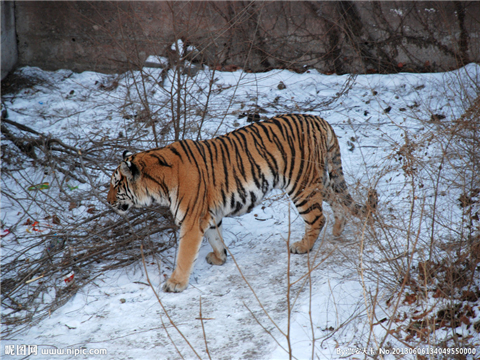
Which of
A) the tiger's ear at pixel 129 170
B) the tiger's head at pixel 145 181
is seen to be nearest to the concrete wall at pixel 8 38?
the tiger's head at pixel 145 181

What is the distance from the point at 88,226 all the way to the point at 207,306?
1.96 meters

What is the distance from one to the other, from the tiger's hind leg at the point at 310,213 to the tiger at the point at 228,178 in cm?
1

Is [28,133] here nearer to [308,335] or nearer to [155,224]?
[155,224]

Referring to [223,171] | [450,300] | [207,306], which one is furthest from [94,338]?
[450,300]

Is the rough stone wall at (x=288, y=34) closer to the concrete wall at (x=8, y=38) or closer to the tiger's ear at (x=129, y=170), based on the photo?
the concrete wall at (x=8, y=38)

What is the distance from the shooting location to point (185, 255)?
4258mm

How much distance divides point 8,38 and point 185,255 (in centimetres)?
726

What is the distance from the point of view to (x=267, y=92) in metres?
8.14

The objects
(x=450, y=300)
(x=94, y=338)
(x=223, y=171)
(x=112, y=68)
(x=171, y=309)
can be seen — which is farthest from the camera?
(x=112, y=68)

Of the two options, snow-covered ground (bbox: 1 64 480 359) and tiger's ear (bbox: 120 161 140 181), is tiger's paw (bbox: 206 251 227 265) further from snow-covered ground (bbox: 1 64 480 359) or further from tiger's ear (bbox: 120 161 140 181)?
tiger's ear (bbox: 120 161 140 181)

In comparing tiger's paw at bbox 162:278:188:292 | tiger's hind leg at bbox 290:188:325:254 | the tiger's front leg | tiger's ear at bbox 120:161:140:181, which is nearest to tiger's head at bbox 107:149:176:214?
tiger's ear at bbox 120:161:140:181

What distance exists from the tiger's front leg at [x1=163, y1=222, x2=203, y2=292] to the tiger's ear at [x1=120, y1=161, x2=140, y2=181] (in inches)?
27.5

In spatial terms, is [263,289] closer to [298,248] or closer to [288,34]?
[298,248]

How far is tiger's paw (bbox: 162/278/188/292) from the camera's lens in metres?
4.25
